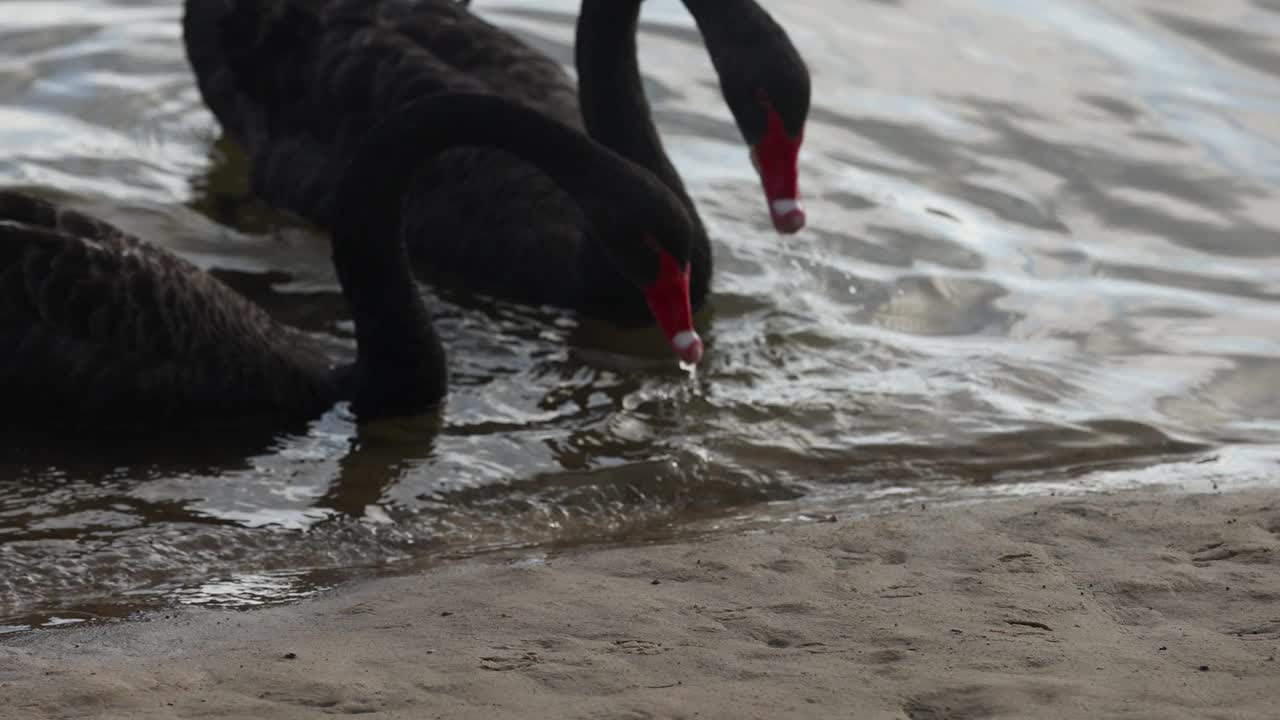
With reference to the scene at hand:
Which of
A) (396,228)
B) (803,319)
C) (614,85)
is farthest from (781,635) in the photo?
(614,85)

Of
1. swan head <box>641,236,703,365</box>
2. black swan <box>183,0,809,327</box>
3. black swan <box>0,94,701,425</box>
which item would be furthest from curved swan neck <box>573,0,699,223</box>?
swan head <box>641,236,703,365</box>

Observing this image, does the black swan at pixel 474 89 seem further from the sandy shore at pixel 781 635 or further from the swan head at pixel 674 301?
the sandy shore at pixel 781 635

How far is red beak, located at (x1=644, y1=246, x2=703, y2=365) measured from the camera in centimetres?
523

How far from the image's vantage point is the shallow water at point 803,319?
4.79 meters

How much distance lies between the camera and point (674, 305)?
17.4 feet

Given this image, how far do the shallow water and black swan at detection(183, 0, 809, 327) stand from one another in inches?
7.7

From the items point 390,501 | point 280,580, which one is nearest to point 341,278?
point 390,501

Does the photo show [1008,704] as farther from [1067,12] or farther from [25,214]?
[1067,12]

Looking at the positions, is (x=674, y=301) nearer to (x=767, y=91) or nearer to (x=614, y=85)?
(x=767, y=91)

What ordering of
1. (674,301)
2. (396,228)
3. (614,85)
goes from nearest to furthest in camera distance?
1. (674,301)
2. (396,228)
3. (614,85)

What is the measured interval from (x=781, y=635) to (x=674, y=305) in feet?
6.18

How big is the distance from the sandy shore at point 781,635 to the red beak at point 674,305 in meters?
0.92

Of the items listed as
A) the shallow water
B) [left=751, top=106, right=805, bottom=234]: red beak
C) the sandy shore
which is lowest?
the shallow water

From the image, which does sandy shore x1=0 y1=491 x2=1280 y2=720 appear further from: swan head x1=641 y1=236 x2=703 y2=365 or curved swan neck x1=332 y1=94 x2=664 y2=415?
curved swan neck x1=332 y1=94 x2=664 y2=415
